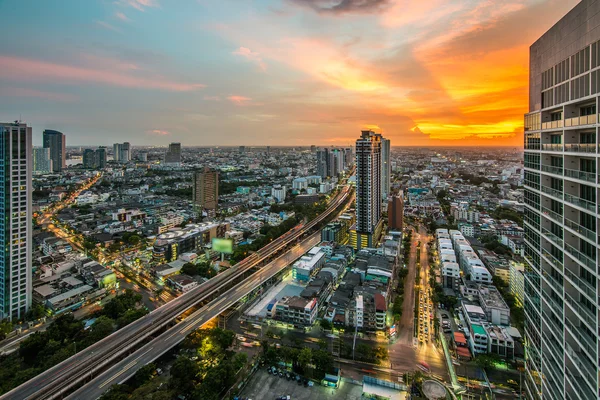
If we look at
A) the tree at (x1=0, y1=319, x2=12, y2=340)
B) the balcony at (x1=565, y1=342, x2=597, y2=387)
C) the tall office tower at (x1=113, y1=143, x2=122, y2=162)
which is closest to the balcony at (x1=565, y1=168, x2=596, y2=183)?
the balcony at (x1=565, y1=342, x2=597, y2=387)

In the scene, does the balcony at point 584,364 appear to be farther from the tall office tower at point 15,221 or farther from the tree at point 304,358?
the tall office tower at point 15,221

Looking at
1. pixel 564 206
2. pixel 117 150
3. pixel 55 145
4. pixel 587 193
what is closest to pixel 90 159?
pixel 55 145

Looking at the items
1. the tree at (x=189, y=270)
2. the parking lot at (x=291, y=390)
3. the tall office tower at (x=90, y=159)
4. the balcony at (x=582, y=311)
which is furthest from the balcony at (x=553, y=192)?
the tall office tower at (x=90, y=159)

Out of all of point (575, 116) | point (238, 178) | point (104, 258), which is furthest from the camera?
point (238, 178)

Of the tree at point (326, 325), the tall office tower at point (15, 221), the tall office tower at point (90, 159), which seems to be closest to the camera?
the tree at point (326, 325)

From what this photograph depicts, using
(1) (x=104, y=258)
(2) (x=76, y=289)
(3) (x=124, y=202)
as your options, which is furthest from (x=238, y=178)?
(2) (x=76, y=289)

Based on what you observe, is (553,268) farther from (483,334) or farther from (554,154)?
(483,334)
